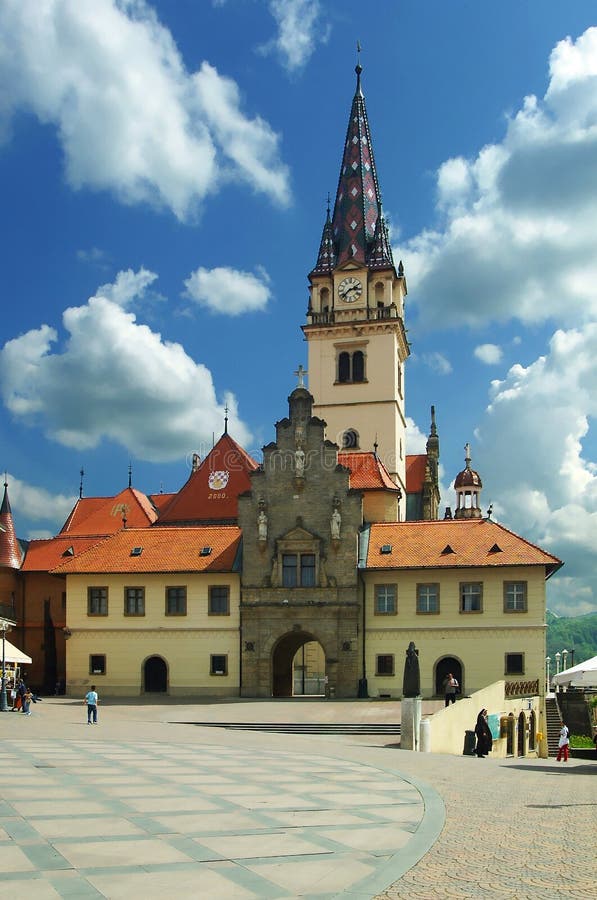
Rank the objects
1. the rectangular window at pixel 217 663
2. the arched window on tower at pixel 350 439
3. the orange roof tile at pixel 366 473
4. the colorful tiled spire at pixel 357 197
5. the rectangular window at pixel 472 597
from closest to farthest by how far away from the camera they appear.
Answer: the rectangular window at pixel 472 597
the rectangular window at pixel 217 663
the orange roof tile at pixel 366 473
the arched window on tower at pixel 350 439
the colorful tiled spire at pixel 357 197

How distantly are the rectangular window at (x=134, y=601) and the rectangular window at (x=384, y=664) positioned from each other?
12.5 m

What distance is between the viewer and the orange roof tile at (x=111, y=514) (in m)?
69.9

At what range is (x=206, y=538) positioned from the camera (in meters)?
55.0

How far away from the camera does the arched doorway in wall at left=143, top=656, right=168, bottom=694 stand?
52031 millimetres

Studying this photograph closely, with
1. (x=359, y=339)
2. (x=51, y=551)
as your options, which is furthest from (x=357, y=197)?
(x=51, y=551)

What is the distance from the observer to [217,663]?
51438 millimetres

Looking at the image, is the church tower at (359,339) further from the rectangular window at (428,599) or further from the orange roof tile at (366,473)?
the rectangular window at (428,599)

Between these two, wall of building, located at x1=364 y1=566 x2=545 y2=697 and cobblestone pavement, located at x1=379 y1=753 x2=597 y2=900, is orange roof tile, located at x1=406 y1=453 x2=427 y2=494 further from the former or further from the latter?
cobblestone pavement, located at x1=379 y1=753 x2=597 y2=900

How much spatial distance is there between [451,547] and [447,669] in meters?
6.06

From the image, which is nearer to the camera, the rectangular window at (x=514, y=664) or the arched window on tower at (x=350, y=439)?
the rectangular window at (x=514, y=664)

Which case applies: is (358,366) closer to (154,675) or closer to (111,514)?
(111,514)

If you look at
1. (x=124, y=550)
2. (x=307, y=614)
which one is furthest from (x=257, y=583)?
(x=124, y=550)

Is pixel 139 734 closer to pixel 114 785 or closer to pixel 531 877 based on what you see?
pixel 114 785

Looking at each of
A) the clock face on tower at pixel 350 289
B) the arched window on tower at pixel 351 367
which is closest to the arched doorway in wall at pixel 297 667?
the arched window on tower at pixel 351 367
